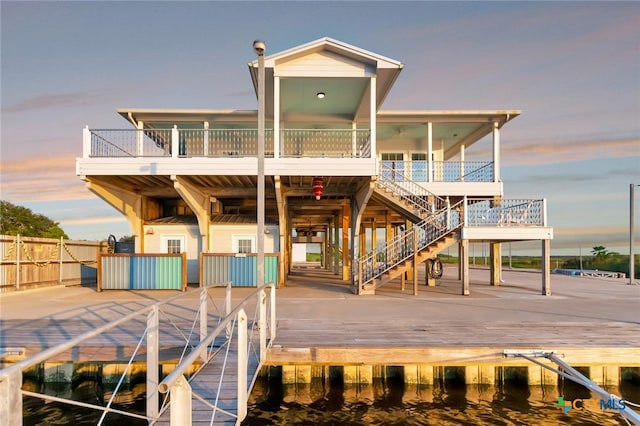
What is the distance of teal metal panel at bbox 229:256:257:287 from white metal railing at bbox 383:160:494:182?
22.7 feet

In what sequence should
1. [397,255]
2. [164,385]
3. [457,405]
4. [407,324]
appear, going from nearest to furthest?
[164,385]
[457,405]
[407,324]
[397,255]

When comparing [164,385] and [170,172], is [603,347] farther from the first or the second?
[170,172]

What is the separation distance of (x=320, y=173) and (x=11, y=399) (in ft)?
39.3

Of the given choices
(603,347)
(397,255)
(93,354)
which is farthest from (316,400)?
(397,255)

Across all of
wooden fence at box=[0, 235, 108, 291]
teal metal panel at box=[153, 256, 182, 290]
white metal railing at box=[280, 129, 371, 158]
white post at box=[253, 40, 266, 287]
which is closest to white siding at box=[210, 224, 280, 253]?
teal metal panel at box=[153, 256, 182, 290]

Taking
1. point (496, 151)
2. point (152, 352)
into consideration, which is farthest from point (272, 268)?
point (152, 352)

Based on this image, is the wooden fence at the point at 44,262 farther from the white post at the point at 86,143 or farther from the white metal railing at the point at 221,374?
the white metal railing at the point at 221,374

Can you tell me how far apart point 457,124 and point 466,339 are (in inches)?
485

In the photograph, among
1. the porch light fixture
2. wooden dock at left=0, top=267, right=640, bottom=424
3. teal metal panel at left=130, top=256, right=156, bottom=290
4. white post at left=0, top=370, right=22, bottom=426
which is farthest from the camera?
teal metal panel at left=130, top=256, right=156, bottom=290

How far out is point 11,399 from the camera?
5.82 ft

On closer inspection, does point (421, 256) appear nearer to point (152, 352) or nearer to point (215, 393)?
point (215, 393)

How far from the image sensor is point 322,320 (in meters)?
9.03

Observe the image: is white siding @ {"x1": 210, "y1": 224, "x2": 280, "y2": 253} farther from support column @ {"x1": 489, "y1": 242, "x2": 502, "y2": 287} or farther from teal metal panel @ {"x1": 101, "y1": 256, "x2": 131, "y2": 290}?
support column @ {"x1": 489, "y1": 242, "x2": 502, "y2": 287}

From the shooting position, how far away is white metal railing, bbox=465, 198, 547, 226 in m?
14.1
